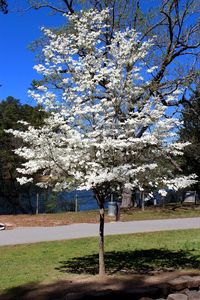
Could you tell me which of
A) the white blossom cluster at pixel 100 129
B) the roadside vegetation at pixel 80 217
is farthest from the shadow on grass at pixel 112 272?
the roadside vegetation at pixel 80 217

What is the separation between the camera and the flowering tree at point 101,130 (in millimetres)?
8867

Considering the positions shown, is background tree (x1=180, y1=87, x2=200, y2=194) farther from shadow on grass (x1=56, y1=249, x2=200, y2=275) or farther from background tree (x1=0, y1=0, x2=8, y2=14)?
background tree (x1=0, y1=0, x2=8, y2=14)

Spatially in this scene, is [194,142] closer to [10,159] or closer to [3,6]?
[10,159]

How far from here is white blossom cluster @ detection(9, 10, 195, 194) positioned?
887cm

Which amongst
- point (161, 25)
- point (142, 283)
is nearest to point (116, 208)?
point (161, 25)

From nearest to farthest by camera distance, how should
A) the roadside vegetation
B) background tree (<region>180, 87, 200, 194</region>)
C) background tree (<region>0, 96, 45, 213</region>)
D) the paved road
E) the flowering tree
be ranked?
the flowering tree → the paved road → the roadside vegetation → background tree (<region>0, 96, 45, 213</region>) → background tree (<region>180, 87, 200, 194</region>)

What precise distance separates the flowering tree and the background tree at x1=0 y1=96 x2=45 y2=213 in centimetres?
2033

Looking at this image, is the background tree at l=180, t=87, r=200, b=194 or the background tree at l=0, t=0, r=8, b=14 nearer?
the background tree at l=0, t=0, r=8, b=14

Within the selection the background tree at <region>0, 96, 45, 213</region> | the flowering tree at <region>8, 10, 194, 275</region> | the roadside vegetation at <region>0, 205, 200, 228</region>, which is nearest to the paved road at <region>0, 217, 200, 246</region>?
the roadside vegetation at <region>0, 205, 200, 228</region>

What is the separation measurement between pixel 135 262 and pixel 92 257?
1345mm

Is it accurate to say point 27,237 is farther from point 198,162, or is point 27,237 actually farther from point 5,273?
point 198,162

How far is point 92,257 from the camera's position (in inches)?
480

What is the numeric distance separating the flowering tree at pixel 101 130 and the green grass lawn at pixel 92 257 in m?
1.30

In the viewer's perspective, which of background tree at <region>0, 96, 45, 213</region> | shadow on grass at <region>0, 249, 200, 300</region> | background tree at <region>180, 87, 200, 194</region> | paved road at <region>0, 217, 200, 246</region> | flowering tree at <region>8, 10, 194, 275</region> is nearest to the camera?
shadow on grass at <region>0, 249, 200, 300</region>
